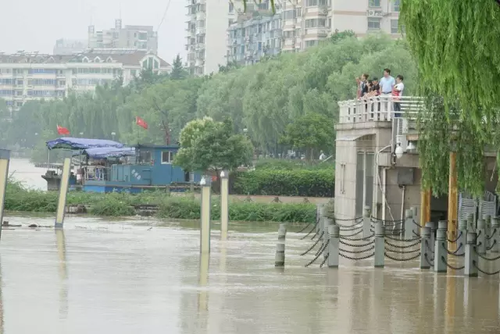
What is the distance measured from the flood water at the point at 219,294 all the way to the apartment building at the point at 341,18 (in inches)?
4955

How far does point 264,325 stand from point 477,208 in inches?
919

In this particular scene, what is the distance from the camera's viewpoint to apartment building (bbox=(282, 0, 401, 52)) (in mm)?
160875

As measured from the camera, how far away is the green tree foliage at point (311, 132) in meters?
87.9

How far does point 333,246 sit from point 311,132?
5840 centimetres

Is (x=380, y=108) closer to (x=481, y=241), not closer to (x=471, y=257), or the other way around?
(x=481, y=241)

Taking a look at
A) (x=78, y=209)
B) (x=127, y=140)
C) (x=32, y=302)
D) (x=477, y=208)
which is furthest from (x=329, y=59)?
(x=32, y=302)

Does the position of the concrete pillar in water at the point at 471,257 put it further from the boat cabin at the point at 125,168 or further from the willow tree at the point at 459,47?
the boat cabin at the point at 125,168

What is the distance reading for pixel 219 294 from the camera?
2395cm

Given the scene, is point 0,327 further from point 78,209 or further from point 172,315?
point 78,209

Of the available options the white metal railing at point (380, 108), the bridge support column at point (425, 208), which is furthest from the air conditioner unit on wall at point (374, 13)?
the bridge support column at point (425, 208)

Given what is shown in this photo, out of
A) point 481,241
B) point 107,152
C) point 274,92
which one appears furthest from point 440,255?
point 274,92

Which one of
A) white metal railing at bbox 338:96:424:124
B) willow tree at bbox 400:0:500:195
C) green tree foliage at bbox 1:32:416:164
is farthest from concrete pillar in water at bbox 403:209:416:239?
willow tree at bbox 400:0:500:195

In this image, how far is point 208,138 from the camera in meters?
79.6

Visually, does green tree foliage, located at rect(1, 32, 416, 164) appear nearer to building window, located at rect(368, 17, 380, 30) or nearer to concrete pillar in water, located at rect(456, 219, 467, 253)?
building window, located at rect(368, 17, 380, 30)
